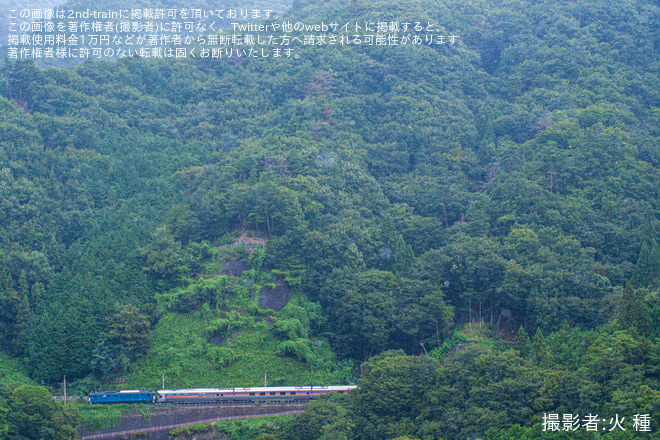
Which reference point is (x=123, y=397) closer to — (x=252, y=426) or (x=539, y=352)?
(x=252, y=426)

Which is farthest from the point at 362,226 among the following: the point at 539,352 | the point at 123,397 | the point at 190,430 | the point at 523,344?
the point at 123,397

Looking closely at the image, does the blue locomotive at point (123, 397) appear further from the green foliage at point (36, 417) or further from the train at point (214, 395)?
the green foliage at point (36, 417)

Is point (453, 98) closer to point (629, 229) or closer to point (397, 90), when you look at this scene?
point (397, 90)

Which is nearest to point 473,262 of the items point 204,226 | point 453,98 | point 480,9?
point 204,226

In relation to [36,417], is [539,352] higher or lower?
higher

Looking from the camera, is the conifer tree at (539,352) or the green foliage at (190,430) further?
the green foliage at (190,430)

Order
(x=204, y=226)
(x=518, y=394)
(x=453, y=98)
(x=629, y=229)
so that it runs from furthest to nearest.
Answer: (x=453, y=98), (x=204, y=226), (x=629, y=229), (x=518, y=394)

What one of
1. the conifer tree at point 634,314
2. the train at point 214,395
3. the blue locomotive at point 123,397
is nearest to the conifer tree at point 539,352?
the conifer tree at point 634,314
